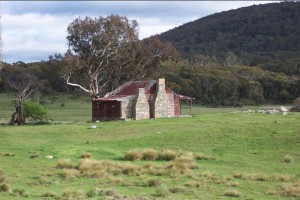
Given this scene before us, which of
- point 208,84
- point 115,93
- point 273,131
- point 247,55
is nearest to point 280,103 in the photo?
point 208,84

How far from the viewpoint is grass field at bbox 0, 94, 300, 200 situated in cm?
1841

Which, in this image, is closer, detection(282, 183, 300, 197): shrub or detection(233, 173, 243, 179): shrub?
detection(282, 183, 300, 197): shrub

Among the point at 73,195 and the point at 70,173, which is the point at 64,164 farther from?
the point at 73,195

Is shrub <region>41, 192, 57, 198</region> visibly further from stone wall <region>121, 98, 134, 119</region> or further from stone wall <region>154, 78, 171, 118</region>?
stone wall <region>154, 78, 171, 118</region>

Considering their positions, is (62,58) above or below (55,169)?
above

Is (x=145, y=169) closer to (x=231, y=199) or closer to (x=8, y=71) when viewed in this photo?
(x=231, y=199)

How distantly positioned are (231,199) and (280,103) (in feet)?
265

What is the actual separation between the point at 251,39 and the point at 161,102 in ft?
428

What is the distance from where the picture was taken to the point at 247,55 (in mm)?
167000

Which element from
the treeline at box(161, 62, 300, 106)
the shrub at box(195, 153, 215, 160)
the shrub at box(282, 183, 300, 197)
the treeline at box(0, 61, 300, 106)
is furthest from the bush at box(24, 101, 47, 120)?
the treeline at box(161, 62, 300, 106)

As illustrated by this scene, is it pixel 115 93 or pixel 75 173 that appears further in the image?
pixel 115 93

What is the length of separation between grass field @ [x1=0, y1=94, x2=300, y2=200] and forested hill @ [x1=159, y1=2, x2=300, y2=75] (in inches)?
4486

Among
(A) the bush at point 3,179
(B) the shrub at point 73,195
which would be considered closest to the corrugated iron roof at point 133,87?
(A) the bush at point 3,179

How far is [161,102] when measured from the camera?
2208 inches
